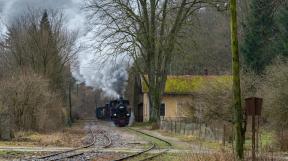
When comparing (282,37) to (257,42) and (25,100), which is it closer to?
(257,42)

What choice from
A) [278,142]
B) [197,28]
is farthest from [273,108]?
[197,28]

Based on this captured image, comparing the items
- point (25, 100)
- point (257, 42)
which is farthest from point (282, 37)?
point (25, 100)

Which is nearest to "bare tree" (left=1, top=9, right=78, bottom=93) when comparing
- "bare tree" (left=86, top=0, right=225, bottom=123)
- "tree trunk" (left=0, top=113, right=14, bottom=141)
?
"bare tree" (left=86, top=0, right=225, bottom=123)

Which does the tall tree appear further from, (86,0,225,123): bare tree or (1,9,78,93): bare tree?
(1,9,78,93): bare tree

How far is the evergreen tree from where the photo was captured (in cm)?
5775

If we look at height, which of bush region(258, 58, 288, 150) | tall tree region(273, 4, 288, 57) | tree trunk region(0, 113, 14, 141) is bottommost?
tree trunk region(0, 113, 14, 141)

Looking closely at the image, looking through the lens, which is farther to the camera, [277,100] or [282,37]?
[282,37]

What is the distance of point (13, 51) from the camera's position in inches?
2475

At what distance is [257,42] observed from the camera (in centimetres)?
Result: 5856

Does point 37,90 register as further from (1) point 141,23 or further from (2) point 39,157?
(2) point 39,157

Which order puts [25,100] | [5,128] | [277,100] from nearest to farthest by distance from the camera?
[277,100] < [5,128] < [25,100]

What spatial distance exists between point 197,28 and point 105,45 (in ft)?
31.0

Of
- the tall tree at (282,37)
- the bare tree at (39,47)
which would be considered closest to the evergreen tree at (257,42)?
the tall tree at (282,37)

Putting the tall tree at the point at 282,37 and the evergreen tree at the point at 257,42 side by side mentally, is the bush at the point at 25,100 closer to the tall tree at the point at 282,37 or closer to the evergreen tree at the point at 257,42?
the tall tree at the point at 282,37
